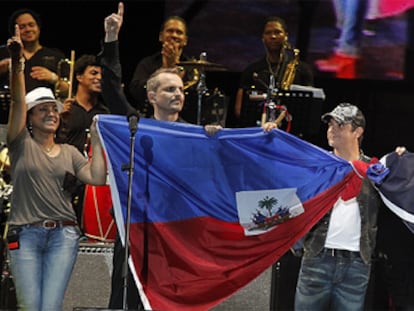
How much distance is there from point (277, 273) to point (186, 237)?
2.94 ft

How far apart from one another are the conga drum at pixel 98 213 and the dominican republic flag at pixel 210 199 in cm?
130

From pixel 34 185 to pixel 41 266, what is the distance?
50 centimetres

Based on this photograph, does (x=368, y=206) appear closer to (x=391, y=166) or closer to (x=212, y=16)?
(x=391, y=166)

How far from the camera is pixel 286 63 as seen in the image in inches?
322

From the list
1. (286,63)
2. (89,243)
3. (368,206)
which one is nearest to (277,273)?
(368,206)

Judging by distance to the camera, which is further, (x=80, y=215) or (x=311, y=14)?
(x=311, y=14)

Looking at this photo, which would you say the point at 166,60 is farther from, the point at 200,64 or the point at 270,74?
the point at 270,74

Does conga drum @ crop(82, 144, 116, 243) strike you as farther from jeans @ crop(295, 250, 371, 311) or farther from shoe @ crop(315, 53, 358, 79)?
shoe @ crop(315, 53, 358, 79)

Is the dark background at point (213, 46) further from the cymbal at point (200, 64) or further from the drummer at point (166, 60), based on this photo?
the cymbal at point (200, 64)

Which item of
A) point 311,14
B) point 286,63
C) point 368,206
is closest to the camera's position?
point 368,206

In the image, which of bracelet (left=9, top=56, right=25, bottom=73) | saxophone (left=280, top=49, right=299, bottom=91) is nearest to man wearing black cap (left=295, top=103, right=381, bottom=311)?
bracelet (left=9, top=56, right=25, bottom=73)

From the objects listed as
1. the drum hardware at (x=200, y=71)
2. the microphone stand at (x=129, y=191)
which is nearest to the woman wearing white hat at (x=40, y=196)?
the microphone stand at (x=129, y=191)

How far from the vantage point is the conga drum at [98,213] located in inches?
288

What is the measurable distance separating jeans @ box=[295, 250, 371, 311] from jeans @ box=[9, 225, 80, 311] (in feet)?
4.81
